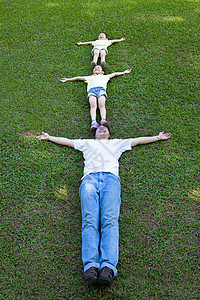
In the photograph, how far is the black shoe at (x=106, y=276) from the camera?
293 centimetres

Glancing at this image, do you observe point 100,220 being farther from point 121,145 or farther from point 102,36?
point 102,36

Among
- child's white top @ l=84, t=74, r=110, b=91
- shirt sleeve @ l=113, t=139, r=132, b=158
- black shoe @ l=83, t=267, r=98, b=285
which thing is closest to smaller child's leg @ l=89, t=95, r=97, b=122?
child's white top @ l=84, t=74, r=110, b=91

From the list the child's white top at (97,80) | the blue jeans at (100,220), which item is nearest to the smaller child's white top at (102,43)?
the child's white top at (97,80)

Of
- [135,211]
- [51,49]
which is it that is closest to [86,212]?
[135,211]

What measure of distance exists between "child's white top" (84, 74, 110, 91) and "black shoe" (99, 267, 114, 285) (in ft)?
11.8

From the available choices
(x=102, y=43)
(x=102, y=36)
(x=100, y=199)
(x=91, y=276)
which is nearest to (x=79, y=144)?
(x=100, y=199)

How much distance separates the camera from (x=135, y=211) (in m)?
3.82

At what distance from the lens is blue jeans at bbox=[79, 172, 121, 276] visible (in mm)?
3115

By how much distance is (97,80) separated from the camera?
5.61m

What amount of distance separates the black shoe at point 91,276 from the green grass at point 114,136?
0.68 ft

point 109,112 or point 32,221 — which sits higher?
point 109,112

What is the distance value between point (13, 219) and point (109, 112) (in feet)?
8.64

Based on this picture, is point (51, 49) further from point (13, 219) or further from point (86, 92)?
point (13, 219)

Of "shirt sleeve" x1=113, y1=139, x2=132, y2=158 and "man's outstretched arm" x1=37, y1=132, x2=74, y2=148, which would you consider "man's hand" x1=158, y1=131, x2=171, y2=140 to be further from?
"man's outstretched arm" x1=37, y1=132, x2=74, y2=148
